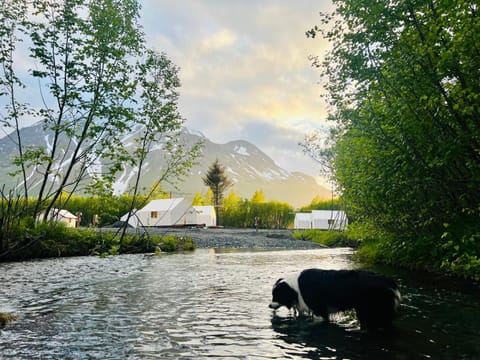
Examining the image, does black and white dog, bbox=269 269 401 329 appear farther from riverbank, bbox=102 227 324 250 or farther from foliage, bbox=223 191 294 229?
foliage, bbox=223 191 294 229

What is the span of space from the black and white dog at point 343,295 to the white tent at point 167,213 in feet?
184

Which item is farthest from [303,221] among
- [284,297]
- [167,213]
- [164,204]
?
[284,297]

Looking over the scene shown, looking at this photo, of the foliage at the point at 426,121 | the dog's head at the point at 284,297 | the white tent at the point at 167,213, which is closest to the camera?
the dog's head at the point at 284,297

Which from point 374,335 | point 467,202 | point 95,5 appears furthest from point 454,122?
point 95,5

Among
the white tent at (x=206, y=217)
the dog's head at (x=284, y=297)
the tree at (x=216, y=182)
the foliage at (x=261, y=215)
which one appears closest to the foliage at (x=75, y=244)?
the dog's head at (x=284, y=297)

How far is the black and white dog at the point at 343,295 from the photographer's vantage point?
5.81m

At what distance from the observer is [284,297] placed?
7.25 metres

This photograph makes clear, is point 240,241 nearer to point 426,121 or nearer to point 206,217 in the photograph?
point 426,121

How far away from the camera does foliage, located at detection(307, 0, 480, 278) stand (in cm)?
802

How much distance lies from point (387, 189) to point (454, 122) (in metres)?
2.66

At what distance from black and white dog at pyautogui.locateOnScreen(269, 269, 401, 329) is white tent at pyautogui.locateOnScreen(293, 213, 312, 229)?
65.1 metres

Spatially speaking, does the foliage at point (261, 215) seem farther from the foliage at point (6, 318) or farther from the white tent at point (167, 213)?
the foliage at point (6, 318)

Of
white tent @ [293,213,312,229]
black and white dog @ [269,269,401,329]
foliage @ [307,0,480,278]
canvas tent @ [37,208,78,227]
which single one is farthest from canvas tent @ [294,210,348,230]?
black and white dog @ [269,269,401,329]

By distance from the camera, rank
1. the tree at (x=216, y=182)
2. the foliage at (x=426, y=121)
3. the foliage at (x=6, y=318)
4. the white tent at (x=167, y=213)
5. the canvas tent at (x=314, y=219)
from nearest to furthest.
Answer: the foliage at (x=6, y=318) → the foliage at (x=426, y=121) → the white tent at (x=167, y=213) → the canvas tent at (x=314, y=219) → the tree at (x=216, y=182)
